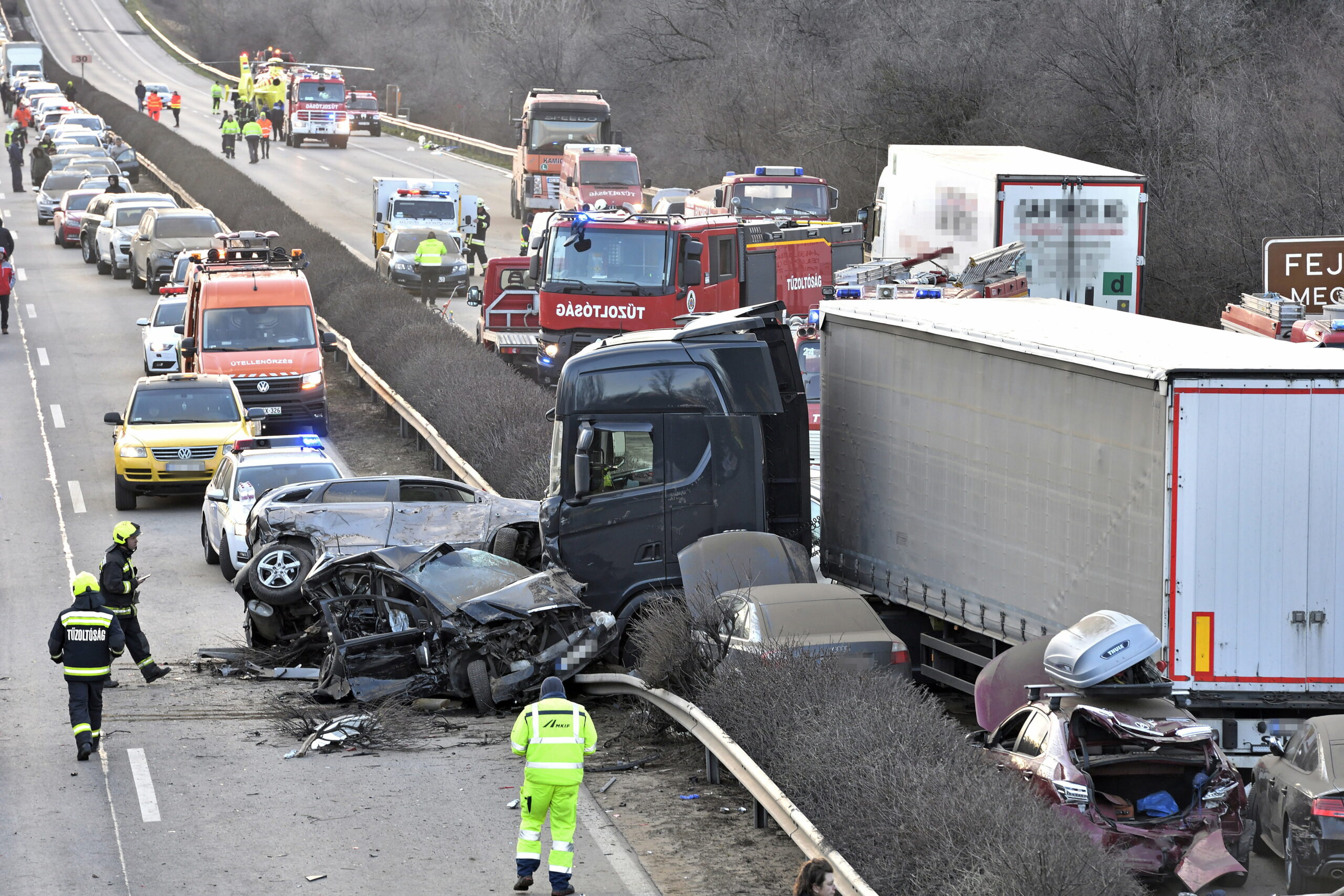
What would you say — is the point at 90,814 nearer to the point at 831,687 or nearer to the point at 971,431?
the point at 831,687

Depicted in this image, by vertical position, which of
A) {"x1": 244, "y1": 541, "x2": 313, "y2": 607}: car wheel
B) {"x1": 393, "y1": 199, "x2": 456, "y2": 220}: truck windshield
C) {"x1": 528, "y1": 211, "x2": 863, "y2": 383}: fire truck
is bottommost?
{"x1": 244, "y1": 541, "x2": 313, "y2": 607}: car wheel

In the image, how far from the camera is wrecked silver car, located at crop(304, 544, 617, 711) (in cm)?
1295

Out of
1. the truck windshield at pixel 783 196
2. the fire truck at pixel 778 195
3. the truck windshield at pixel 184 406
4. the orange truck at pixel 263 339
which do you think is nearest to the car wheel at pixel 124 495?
the truck windshield at pixel 184 406

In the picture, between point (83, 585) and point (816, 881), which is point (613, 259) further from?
point (816, 881)

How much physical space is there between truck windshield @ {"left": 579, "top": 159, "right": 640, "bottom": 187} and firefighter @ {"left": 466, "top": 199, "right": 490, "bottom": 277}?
2.79m

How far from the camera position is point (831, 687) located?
10.6m

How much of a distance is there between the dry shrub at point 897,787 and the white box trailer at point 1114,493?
1463 millimetres

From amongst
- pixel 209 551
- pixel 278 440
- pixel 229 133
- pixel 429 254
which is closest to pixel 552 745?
pixel 209 551

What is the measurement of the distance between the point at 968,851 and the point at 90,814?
229 inches

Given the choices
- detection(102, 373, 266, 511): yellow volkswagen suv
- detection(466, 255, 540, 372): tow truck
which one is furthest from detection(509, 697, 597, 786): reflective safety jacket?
detection(466, 255, 540, 372): tow truck

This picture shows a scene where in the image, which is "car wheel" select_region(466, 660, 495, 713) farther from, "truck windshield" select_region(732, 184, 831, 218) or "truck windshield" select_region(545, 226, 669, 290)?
"truck windshield" select_region(732, 184, 831, 218)

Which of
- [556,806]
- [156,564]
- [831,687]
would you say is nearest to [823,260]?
[156,564]

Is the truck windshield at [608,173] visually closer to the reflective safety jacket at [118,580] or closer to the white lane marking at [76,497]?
the white lane marking at [76,497]

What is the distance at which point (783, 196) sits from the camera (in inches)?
1318
